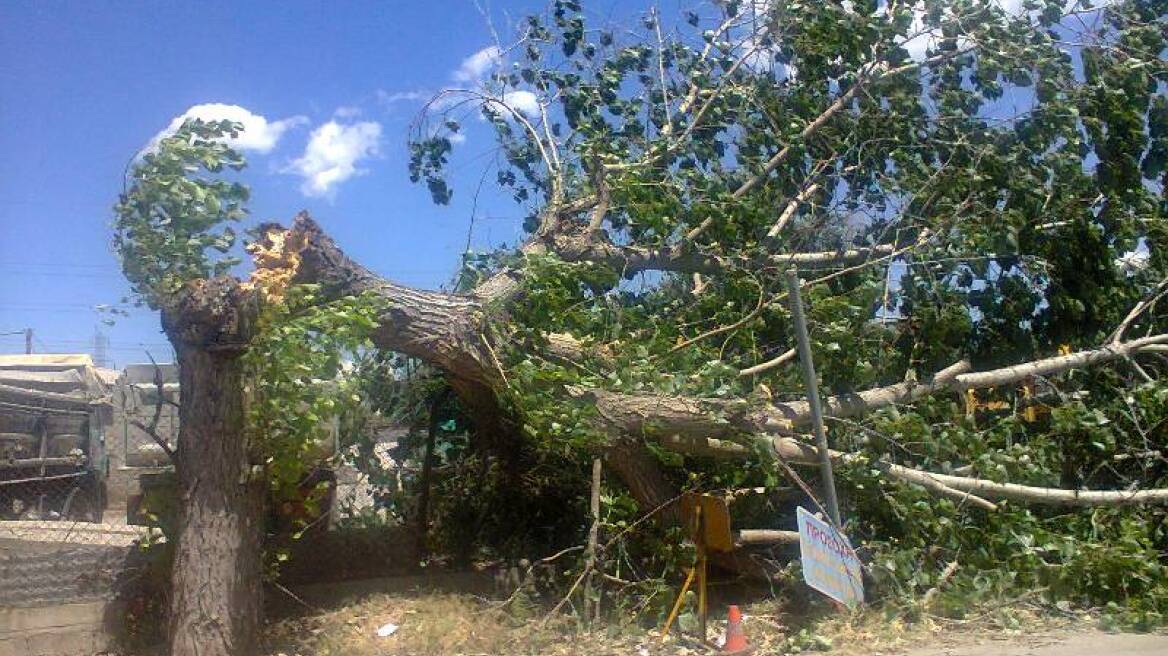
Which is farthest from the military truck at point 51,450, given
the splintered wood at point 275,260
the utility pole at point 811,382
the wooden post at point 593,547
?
the utility pole at point 811,382

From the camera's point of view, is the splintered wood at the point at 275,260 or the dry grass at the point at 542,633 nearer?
the splintered wood at the point at 275,260

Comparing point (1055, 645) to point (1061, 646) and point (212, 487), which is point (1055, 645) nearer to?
point (1061, 646)

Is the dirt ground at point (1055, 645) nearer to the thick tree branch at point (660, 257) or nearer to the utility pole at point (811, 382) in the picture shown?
the utility pole at point (811, 382)

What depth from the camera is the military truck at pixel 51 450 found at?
1205cm

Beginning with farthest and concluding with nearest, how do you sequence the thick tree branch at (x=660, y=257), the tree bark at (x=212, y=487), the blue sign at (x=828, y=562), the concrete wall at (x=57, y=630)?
1. the thick tree branch at (x=660, y=257)
2. the concrete wall at (x=57, y=630)
3. the blue sign at (x=828, y=562)
4. the tree bark at (x=212, y=487)

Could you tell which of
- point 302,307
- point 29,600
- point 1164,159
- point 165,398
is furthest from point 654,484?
point 1164,159

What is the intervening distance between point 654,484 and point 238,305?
3.53 metres

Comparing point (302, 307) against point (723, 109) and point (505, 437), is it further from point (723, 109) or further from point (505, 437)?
point (723, 109)

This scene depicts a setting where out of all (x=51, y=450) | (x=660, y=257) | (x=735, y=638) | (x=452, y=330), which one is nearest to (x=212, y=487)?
(x=452, y=330)

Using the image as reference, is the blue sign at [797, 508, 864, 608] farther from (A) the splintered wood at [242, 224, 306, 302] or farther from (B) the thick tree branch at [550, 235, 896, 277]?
(A) the splintered wood at [242, 224, 306, 302]

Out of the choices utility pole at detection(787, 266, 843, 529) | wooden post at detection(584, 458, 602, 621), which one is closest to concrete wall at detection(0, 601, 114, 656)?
wooden post at detection(584, 458, 602, 621)

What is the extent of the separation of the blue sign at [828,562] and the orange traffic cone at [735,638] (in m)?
0.59

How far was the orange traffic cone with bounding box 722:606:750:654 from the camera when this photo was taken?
7.18 meters

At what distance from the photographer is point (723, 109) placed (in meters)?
10.6
